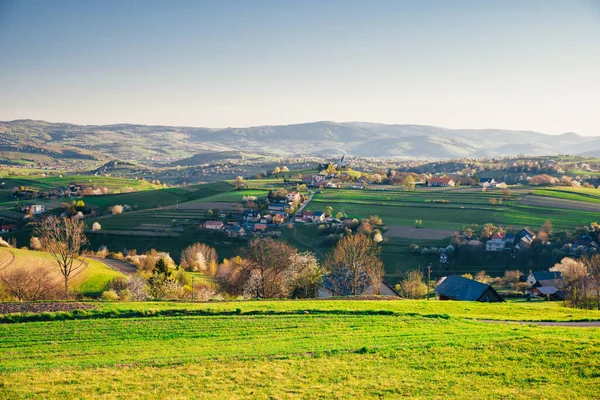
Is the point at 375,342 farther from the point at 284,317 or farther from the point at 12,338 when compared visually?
the point at 12,338

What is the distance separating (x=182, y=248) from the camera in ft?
252

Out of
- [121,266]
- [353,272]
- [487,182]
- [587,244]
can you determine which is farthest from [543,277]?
[487,182]

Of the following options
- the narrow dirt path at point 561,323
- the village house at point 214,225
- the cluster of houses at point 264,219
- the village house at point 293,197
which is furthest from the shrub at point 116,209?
the narrow dirt path at point 561,323

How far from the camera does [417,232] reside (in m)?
80.4

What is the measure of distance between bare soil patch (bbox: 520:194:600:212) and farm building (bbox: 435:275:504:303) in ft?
175

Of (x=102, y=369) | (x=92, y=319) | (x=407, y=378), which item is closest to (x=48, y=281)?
(x=92, y=319)

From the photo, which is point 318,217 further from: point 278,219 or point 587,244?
point 587,244

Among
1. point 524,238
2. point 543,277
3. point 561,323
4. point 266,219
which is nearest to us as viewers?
point 561,323

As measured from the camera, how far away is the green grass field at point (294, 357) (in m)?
14.5

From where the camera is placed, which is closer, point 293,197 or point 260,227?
point 260,227

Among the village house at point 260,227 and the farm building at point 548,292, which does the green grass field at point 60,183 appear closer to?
the village house at point 260,227

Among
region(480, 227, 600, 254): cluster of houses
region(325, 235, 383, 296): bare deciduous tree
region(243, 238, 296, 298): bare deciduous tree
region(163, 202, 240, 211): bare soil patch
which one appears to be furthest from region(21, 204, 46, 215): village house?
region(480, 227, 600, 254): cluster of houses

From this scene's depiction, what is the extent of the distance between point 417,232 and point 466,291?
34.6 meters

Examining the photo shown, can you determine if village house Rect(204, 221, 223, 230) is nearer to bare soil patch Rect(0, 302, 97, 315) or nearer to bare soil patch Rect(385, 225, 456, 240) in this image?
bare soil patch Rect(385, 225, 456, 240)
